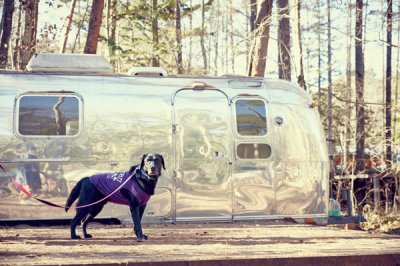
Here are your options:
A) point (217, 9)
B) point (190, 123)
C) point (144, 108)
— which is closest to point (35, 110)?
point (144, 108)

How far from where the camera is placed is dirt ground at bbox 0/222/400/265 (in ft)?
15.0

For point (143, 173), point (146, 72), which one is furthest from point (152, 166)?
point (146, 72)

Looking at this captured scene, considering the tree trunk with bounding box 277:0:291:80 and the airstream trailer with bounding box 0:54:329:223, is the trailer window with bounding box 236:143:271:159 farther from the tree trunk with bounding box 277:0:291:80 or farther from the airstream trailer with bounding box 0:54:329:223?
the tree trunk with bounding box 277:0:291:80

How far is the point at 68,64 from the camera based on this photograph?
8211 mm

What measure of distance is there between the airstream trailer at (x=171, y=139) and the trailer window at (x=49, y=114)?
0.04 ft

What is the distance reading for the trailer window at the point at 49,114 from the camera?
784 centimetres

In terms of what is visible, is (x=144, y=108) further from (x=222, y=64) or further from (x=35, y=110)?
(x=222, y=64)

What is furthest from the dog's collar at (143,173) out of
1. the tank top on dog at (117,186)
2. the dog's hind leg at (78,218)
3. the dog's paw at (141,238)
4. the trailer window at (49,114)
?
the trailer window at (49,114)

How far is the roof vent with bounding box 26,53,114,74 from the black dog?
177 cm

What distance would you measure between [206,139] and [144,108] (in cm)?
91

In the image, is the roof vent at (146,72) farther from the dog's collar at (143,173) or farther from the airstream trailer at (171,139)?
the dog's collar at (143,173)

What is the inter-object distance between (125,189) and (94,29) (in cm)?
775

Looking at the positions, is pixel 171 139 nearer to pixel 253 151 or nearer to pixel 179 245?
pixel 253 151

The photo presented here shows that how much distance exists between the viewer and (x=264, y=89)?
28.2 ft
